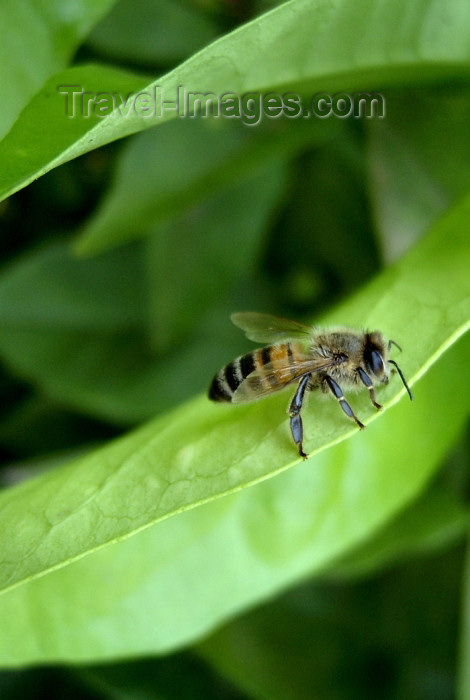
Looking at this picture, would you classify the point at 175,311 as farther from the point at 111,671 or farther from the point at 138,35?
the point at 111,671

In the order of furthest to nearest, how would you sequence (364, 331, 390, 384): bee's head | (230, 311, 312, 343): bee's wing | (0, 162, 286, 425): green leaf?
(0, 162, 286, 425): green leaf
(230, 311, 312, 343): bee's wing
(364, 331, 390, 384): bee's head

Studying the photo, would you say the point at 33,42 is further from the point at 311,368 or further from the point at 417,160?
the point at 417,160

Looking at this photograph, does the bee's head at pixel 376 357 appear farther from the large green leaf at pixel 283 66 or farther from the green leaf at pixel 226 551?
the large green leaf at pixel 283 66

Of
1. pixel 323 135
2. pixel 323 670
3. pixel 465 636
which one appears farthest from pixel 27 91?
pixel 323 670

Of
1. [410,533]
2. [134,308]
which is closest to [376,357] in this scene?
[410,533]

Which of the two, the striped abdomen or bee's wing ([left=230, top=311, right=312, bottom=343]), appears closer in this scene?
the striped abdomen

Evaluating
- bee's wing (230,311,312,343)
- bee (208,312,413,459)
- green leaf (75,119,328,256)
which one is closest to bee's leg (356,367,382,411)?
bee (208,312,413,459)

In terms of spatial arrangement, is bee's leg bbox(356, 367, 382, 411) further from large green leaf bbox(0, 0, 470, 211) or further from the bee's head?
large green leaf bbox(0, 0, 470, 211)

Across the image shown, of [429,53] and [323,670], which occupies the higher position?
[429,53]
